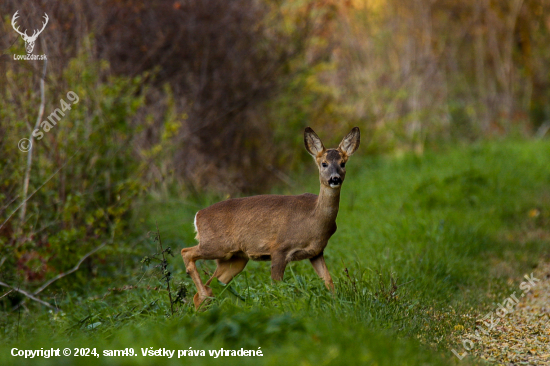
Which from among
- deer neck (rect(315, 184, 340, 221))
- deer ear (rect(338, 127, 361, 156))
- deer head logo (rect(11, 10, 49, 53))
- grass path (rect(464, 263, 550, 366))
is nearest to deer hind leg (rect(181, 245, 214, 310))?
deer neck (rect(315, 184, 340, 221))

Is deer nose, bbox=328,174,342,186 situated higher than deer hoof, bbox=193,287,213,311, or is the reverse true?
deer nose, bbox=328,174,342,186

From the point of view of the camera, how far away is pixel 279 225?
4.73 m

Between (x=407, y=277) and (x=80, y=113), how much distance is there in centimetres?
386

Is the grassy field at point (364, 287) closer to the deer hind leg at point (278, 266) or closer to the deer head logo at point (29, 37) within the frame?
the deer hind leg at point (278, 266)

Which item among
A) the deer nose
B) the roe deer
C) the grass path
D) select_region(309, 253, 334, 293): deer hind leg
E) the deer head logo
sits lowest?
the grass path

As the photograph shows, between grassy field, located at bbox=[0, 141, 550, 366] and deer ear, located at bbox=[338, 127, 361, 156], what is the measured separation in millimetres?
972

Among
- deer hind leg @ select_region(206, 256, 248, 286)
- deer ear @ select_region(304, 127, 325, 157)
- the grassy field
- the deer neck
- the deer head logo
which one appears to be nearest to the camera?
the grassy field

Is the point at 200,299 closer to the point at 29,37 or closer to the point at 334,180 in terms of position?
the point at 334,180

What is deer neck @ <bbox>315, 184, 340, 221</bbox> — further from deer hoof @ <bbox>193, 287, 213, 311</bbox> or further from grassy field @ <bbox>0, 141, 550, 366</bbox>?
deer hoof @ <bbox>193, 287, 213, 311</bbox>

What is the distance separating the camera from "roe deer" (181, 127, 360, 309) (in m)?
4.66

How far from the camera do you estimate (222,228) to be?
4809mm

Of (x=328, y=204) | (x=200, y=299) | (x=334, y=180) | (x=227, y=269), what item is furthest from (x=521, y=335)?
(x=200, y=299)

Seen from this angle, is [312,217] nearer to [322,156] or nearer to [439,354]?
[322,156]

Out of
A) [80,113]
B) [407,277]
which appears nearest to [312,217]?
[407,277]
